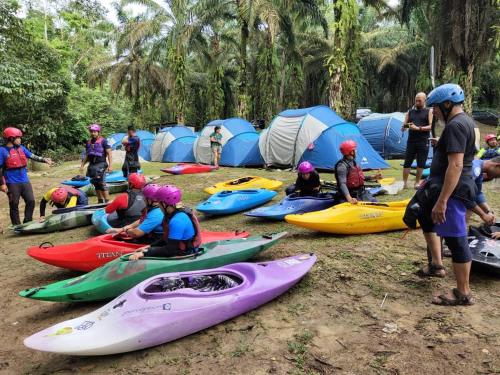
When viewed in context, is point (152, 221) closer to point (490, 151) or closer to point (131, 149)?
point (131, 149)

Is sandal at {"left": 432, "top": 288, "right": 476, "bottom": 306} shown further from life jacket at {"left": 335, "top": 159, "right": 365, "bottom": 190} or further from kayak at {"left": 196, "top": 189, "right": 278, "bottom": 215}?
kayak at {"left": 196, "top": 189, "right": 278, "bottom": 215}

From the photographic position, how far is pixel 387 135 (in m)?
15.0

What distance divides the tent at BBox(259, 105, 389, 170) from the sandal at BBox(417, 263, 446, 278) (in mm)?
7827

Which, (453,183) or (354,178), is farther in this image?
(354,178)

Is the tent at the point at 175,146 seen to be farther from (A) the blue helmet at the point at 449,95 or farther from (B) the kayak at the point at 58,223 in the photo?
(A) the blue helmet at the point at 449,95

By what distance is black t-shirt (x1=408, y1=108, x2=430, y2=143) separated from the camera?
713 centimetres

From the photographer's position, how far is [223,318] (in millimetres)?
3340

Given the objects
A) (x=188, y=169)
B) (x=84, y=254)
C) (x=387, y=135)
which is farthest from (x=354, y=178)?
(x=387, y=135)

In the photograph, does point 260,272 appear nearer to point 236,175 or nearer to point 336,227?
point 336,227

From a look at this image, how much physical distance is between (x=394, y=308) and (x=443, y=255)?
1.37m

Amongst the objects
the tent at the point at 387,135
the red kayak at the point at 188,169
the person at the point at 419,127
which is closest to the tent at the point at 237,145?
the red kayak at the point at 188,169

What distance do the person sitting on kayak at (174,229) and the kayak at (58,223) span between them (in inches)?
143

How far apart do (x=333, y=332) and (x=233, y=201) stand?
14.8 feet

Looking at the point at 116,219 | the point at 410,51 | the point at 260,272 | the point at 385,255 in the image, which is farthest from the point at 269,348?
the point at 410,51
